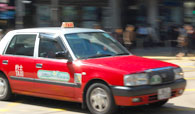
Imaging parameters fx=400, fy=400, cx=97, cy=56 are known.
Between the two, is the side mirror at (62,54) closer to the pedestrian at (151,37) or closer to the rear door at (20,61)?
the rear door at (20,61)

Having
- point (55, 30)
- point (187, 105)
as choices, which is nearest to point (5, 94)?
point (55, 30)

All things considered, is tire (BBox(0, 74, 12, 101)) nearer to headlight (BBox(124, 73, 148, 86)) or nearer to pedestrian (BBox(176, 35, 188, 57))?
headlight (BBox(124, 73, 148, 86))

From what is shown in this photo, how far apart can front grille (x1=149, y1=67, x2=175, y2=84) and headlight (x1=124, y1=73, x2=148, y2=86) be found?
138 millimetres

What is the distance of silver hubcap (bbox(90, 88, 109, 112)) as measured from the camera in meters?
6.11

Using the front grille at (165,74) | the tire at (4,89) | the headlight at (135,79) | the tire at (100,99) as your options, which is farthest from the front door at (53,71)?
the front grille at (165,74)

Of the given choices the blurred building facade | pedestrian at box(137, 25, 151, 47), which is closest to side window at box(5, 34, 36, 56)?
the blurred building facade

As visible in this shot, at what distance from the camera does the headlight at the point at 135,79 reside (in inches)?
232

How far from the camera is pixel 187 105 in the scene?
728 centimetres

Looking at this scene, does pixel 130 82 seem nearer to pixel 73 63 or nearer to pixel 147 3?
pixel 73 63

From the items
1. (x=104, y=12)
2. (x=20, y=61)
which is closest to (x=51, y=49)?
(x=20, y=61)

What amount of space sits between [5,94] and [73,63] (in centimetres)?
194

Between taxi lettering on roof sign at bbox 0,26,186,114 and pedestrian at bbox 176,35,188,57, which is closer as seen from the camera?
taxi lettering on roof sign at bbox 0,26,186,114

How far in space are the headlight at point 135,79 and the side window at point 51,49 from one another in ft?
4.33

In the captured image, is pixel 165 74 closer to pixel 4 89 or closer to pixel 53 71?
pixel 53 71
